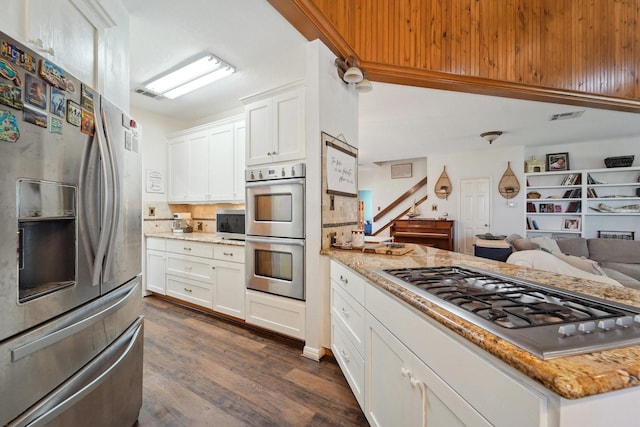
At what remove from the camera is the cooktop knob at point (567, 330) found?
2.04 feet

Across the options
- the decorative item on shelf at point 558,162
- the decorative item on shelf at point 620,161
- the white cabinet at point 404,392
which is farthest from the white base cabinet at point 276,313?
the decorative item on shelf at point 620,161

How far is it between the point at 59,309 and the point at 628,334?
5.56ft

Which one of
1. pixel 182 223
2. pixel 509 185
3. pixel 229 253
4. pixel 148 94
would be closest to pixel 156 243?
pixel 182 223

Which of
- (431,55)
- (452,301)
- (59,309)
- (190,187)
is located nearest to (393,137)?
(431,55)

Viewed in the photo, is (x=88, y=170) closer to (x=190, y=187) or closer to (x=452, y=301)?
(x=452, y=301)

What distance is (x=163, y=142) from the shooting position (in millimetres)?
3883

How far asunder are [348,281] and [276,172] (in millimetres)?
1181

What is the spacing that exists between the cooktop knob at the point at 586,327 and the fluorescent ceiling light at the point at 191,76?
3.01 m

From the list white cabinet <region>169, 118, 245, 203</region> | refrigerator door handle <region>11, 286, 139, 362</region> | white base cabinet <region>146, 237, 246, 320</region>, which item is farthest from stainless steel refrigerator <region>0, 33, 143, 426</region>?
white cabinet <region>169, 118, 245, 203</region>

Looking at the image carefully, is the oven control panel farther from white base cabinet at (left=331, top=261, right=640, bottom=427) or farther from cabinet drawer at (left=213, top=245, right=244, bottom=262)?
white base cabinet at (left=331, top=261, right=640, bottom=427)

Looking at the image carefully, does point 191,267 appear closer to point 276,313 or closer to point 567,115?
point 276,313

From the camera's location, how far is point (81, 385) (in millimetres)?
1035

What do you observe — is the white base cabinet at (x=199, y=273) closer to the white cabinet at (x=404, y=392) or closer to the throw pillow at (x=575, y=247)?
the white cabinet at (x=404, y=392)

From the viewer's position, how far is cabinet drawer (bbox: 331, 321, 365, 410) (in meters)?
1.47
